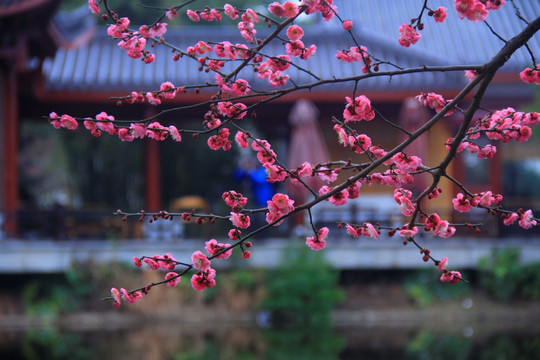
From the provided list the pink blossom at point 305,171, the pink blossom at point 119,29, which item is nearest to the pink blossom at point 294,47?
the pink blossom at point 305,171

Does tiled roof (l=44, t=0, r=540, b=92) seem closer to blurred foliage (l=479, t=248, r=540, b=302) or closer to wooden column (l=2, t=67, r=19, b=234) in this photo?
wooden column (l=2, t=67, r=19, b=234)

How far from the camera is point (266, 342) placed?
39.2ft

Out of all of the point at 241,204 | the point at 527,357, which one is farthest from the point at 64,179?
the point at 241,204

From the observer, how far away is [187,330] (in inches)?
509

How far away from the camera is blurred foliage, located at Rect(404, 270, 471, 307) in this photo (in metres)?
13.9

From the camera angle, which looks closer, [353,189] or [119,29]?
[353,189]

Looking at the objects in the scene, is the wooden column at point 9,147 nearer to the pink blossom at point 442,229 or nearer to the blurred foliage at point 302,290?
the blurred foliage at point 302,290

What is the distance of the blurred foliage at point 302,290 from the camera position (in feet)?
43.0

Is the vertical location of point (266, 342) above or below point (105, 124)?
below

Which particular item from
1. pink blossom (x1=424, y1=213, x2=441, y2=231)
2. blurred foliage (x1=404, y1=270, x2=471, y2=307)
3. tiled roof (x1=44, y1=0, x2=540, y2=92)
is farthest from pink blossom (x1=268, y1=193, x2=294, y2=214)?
tiled roof (x1=44, y1=0, x2=540, y2=92)

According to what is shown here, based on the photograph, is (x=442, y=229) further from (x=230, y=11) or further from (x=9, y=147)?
(x=9, y=147)

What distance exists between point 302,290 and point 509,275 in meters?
3.29

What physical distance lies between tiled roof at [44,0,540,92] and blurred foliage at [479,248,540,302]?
3262 mm

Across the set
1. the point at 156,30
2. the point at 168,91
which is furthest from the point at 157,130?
the point at 156,30
